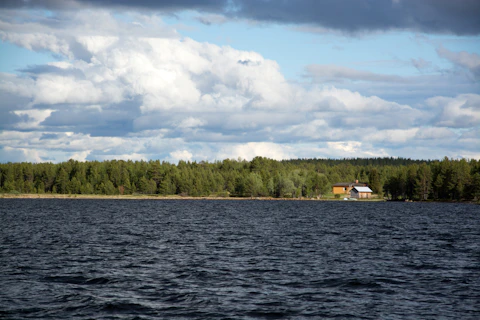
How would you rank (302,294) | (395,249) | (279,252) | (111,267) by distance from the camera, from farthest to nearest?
(395,249) → (279,252) → (111,267) → (302,294)

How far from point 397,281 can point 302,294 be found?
26.3ft

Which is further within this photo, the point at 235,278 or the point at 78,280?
the point at 235,278

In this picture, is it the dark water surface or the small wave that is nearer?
the dark water surface

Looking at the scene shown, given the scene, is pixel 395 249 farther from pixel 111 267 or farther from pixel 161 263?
pixel 111 267

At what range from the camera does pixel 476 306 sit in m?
27.3

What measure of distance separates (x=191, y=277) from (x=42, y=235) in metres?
34.6

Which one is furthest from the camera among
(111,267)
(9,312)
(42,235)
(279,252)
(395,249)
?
(42,235)

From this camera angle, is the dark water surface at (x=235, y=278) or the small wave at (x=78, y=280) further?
the small wave at (x=78, y=280)

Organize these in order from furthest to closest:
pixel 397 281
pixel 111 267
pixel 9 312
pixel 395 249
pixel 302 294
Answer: pixel 395 249
pixel 111 267
pixel 397 281
pixel 302 294
pixel 9 312

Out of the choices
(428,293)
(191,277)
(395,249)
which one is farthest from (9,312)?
(395,249)

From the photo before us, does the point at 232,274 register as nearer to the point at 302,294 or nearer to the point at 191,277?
the point at 191,277

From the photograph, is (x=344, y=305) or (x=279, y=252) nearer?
(x=344, y=305)

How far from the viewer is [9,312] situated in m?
24.9

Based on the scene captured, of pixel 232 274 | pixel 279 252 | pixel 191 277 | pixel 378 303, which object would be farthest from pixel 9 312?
pixel 279 252
